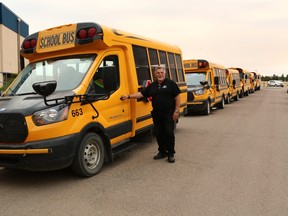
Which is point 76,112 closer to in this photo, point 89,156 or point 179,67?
point 89,156

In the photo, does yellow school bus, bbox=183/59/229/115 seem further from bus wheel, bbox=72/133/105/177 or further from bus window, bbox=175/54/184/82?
bus wheel, bbox=72/133/105/177

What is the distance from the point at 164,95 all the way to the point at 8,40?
1315 inches

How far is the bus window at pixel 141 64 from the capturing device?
22.5 ft

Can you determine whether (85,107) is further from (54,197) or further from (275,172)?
(275,172)

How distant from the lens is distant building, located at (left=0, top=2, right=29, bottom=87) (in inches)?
1297

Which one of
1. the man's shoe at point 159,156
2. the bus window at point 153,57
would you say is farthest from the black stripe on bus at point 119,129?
the bus window at point 153,57

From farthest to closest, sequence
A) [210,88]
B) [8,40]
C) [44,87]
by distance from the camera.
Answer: [8,40] → [210,88] → [44,87]

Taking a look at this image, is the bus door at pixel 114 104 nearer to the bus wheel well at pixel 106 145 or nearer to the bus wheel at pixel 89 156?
the bus wheel well at pixel 106 145

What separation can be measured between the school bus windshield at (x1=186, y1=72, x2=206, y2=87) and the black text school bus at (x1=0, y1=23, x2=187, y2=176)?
23.9ft

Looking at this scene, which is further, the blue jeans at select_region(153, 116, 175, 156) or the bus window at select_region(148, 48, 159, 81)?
the bus window at select_region(148, 48, 159, 81)

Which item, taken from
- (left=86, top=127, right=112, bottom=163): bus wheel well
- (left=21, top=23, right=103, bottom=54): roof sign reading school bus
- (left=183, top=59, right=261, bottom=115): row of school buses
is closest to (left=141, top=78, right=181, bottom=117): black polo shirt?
(left=86, top=127, right=112, bottom=163): bus wheel well

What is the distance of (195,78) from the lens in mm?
14578

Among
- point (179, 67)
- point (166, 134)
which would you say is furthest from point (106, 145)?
point (179, 67)

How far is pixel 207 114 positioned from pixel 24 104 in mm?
10976
